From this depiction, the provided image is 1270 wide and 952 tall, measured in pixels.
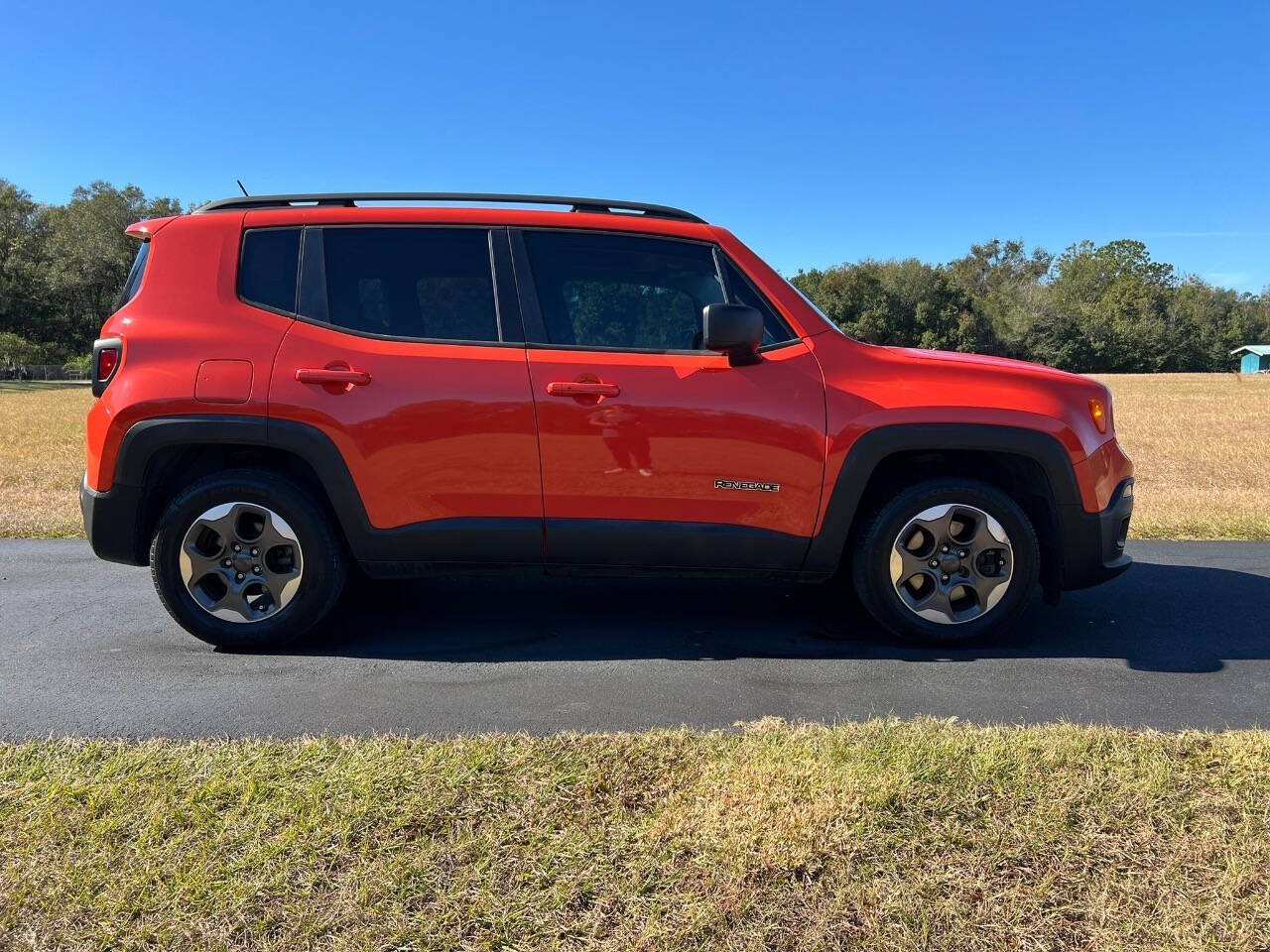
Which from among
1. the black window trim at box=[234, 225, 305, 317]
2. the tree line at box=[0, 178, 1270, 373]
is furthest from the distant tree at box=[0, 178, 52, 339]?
the black window trim at box=[234, 225, 305, 317]

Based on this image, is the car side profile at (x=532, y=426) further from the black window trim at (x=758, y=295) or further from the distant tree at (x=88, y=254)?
the distant tree at (x=88, y=254)

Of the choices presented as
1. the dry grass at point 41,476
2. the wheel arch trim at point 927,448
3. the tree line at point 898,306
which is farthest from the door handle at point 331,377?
the tree line at point 898,306

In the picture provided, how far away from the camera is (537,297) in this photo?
3.80 metres

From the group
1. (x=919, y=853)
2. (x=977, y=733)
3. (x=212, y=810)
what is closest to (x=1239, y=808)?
(x=977, y=733)

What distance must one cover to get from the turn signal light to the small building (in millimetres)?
102474

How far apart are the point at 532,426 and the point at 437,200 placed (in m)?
1.17

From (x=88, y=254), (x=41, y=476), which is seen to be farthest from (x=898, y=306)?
(x=41, y=476)

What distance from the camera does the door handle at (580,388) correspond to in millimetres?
3623

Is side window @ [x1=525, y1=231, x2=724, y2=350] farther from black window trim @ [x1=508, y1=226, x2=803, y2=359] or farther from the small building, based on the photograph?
the small building

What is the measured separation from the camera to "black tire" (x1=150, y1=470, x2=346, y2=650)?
3750 millimetres

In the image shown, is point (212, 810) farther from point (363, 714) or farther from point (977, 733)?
point (977, 733)

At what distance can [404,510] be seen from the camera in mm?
3738

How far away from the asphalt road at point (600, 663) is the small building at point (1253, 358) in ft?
336

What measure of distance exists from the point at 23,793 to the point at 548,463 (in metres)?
2.09
